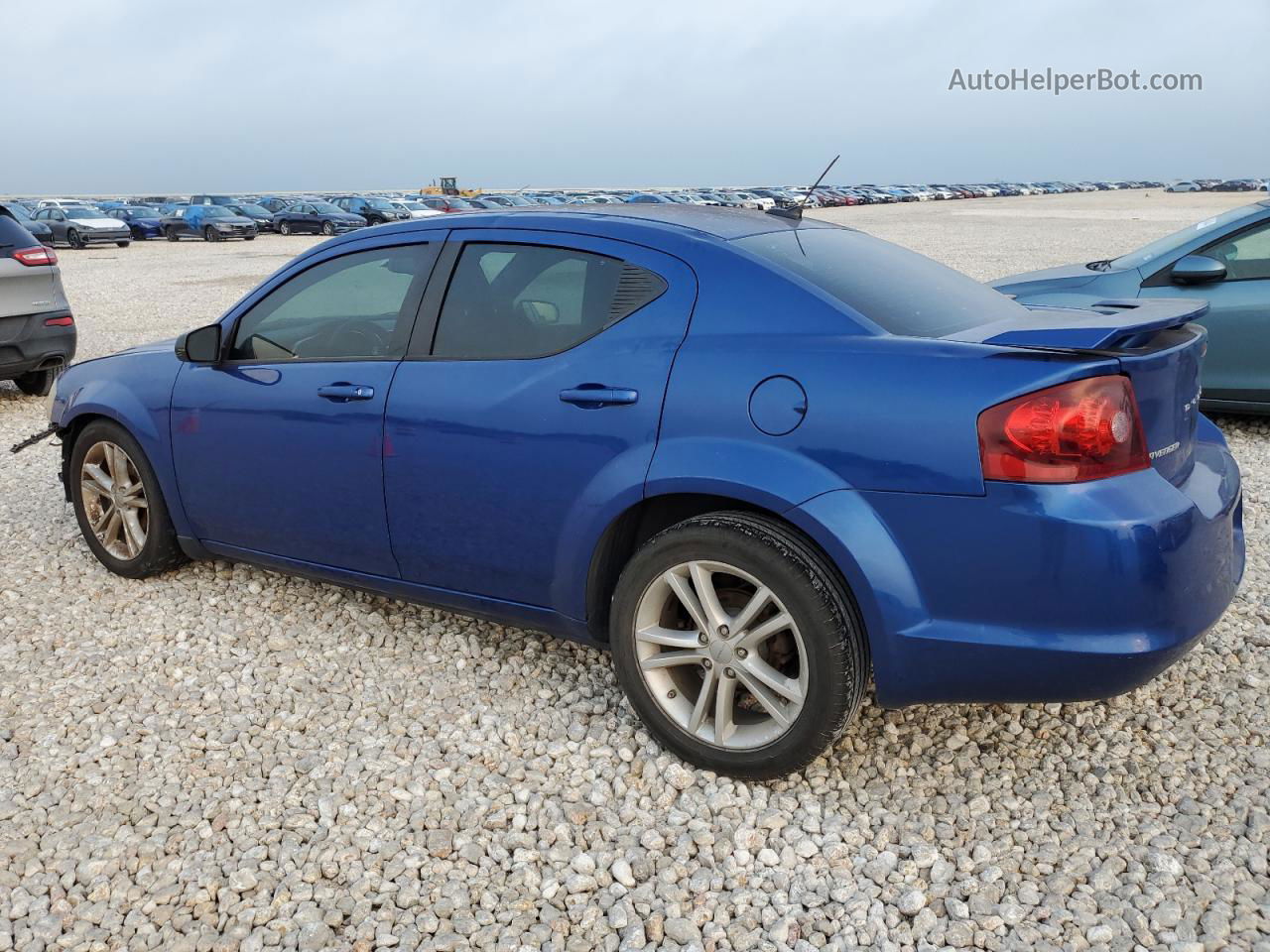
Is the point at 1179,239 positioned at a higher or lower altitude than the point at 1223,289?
higher

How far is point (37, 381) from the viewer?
364 inches

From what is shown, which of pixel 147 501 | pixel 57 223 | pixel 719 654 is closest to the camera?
pixel 719 654

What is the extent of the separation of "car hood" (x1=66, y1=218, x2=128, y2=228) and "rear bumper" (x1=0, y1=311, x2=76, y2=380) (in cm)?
2844

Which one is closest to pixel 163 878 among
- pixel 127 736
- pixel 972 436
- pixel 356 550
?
pixel 127 736

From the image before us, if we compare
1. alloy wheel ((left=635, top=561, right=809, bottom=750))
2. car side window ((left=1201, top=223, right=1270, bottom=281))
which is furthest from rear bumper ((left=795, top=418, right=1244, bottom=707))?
car side window ((left=1201, top=223, right=1270, bottom=281))

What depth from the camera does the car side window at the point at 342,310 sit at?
3738mm

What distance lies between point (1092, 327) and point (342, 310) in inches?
99.5

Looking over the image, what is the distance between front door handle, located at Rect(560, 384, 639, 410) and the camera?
310 cm

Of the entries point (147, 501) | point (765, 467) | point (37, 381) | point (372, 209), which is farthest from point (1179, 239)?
point (372, 209)

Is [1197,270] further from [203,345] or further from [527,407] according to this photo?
[203,345]

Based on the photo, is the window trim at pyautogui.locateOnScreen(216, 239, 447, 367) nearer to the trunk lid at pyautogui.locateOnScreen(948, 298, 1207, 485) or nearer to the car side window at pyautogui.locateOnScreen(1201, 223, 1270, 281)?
the trunk lid at pyautogui.locateOnScreen(948, 298, 1207, 485)

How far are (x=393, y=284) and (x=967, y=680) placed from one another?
2284mm

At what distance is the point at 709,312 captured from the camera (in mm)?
3070

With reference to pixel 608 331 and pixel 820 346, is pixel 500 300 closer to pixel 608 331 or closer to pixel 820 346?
pixel 608 331
